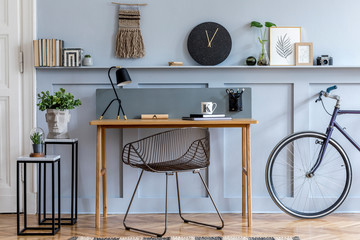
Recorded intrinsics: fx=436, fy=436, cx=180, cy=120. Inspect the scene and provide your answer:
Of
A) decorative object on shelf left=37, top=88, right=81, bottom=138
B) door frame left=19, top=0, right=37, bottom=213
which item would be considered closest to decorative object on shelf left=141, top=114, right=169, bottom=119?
decorative object on shelf left=37, top=88, right=81, bottom=138

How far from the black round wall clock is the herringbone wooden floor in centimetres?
124

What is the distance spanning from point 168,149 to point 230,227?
0.72m

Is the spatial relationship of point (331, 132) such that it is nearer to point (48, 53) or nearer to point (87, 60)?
point (87, 60)

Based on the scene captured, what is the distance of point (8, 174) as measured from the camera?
3.49 metres

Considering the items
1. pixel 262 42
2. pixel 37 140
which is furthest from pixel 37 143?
pixel 262 42

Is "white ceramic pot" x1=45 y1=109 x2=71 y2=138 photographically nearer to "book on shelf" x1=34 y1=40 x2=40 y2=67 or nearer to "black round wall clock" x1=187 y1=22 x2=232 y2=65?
"book on shelf" x1=34 y1=40 x2=40 y2=67

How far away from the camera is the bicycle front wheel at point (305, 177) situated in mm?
3502

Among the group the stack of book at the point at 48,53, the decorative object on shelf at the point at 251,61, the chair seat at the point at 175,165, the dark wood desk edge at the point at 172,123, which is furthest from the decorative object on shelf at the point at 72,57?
the decorative object on shelf at the point at 251,61

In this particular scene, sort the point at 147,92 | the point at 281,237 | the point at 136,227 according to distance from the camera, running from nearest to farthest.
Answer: the point at 281,237, the point at 136,227, the point at 147,92

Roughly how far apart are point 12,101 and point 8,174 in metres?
0.59

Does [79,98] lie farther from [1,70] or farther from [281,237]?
[281,237]

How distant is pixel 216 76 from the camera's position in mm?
3482

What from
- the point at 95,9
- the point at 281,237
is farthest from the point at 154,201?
the point at 95,9

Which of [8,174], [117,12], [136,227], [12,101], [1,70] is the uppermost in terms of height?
[117,12]
